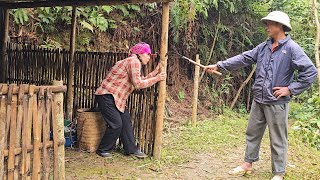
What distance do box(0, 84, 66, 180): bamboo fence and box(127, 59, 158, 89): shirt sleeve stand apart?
181cm

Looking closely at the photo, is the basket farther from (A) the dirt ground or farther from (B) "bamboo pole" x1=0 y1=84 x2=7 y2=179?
(B) "bamboo pole" x1=0 y1=84 x2=7 y2=179

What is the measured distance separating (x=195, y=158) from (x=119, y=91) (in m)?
1.69

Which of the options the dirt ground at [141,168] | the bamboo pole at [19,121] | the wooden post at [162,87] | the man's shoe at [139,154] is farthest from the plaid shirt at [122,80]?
the bamboo pole at [19,121]

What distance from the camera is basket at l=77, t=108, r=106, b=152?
582 centimetres

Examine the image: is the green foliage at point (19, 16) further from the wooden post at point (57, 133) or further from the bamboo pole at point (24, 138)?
the bamboo pole at point (24, 138)

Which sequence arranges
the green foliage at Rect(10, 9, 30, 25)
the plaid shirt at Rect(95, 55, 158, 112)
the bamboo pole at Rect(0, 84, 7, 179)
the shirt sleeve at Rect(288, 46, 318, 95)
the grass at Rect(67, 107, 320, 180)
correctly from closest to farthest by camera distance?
the bamboo pole at Rect(0, 84, 7, 179)
the shirt sleeve at Rect(288, 46, 318, 95)
the grass at Rect(67, 107, 320, 180)
the plaid shirt at Rect(95, 55, 158, 112)
the green foliage at Rect(10, 9, 30, 25)

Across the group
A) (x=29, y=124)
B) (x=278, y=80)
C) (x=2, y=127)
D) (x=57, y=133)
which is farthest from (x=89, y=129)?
(x=278, y=80)

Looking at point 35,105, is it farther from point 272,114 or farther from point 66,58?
point 66,58

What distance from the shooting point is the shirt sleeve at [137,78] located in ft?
17.5

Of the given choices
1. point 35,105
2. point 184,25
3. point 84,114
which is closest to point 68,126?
point 84,114

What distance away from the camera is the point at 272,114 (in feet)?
15.0

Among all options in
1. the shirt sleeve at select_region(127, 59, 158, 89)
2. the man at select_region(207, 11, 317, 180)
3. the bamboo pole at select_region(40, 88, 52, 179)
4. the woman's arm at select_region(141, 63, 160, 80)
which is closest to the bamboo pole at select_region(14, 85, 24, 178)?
the bamboo pole at select_region(40, 88, 52, 179)

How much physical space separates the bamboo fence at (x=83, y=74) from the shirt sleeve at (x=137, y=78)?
32cm

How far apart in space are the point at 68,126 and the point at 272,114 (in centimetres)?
350
